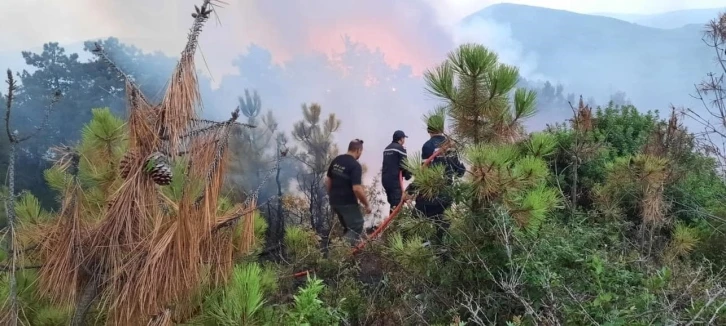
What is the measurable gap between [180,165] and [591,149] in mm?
3488

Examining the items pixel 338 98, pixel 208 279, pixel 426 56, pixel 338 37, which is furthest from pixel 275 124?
pixel 208 279

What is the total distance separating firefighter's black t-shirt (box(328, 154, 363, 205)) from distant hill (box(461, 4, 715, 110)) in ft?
13.5

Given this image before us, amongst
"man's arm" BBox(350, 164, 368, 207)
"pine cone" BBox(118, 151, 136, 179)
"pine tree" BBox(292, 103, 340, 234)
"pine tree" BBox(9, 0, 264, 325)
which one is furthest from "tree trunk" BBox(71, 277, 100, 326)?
"pine tree" BBox(292, 103, 340, 234)

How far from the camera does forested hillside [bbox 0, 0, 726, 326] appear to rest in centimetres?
168

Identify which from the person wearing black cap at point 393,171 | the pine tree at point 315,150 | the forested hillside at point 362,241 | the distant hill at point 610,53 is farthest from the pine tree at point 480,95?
the distant hill at point 610,53

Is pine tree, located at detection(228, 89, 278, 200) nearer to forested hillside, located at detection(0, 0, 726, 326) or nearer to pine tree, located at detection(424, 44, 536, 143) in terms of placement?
forested hillside, located at detection(0, 0, 726, 326)

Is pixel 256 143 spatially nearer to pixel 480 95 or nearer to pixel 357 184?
pixel 357 184

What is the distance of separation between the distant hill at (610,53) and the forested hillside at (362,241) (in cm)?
366

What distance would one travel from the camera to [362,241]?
3.85 meters

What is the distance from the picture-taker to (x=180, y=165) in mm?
1721

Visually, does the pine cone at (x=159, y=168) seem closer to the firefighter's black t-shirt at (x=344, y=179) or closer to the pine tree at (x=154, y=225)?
the pine tree at (x=154, y=225)

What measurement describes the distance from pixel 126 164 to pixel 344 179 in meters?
3.27

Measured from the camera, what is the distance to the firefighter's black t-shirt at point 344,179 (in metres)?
4.91

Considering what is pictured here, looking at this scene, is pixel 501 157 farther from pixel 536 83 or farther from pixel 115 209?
pixel 536 83
